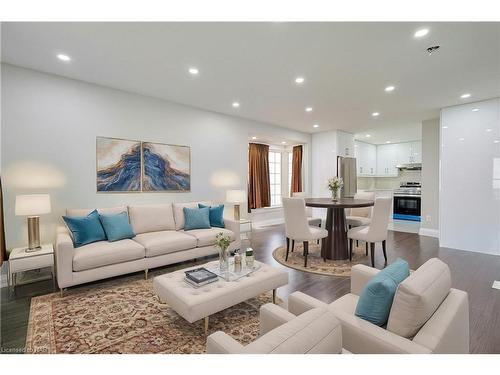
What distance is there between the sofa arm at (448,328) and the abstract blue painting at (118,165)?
13.5 ft

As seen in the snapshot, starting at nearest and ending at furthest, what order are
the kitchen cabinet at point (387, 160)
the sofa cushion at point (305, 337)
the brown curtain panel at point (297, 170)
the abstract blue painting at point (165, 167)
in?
the sofa cushion at point (305, 337) → the abstract blue painting at point (165, 167) → the brown curtain panel at point (297, 170) → the kitchen cabinet at point (387, 160)

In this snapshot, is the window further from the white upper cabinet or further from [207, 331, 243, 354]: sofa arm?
[207, 331, 243, 354]: sofa arm

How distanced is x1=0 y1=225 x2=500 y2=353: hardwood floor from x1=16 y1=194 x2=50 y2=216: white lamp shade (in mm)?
875

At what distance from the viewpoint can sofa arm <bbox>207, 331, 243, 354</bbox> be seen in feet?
3.12

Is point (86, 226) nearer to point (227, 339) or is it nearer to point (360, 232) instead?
point (227, 339)

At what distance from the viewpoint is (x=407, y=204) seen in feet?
25.7

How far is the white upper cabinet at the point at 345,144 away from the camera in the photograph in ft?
22.9

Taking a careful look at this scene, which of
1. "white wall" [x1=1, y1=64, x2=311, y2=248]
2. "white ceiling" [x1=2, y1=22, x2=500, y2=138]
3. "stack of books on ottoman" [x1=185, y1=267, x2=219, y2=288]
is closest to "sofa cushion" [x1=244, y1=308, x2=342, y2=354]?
"stack of books on ottoman" [x1=185, y1=267, x2=219, y2=288]

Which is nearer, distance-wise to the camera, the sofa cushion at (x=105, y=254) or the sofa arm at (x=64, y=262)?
the sofa arm at (x=64, y=262)

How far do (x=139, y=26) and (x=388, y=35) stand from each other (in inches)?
94.9

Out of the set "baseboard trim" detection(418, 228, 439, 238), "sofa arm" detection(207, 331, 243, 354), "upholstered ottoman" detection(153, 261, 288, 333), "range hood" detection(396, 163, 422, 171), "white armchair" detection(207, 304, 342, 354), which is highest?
"range hood" detection(396, 163, 422, 171)

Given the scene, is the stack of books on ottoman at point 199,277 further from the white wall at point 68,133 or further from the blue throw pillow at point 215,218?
the white wall at point 68,133

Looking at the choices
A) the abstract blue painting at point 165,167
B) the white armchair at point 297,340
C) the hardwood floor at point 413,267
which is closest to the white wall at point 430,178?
the hardwood floor at point 413,267
